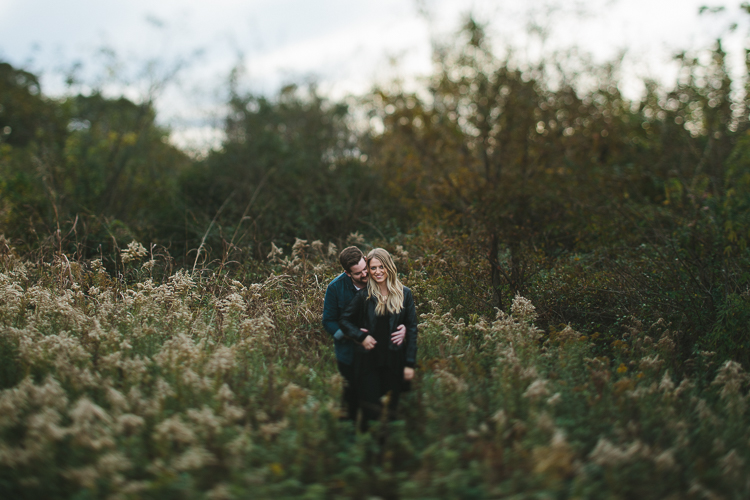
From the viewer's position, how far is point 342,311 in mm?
4250

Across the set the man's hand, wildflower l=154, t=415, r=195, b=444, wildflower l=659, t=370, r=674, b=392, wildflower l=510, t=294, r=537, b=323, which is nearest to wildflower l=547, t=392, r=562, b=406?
wildflower l=659, t=370, r=674, b=392

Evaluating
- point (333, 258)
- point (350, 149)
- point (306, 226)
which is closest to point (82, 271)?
point (333, 258)

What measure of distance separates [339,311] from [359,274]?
0.35 meters

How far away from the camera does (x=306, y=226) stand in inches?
417

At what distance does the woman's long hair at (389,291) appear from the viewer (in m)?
4.07

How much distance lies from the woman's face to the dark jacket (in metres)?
0.16

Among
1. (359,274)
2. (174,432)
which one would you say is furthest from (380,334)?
(174,432)

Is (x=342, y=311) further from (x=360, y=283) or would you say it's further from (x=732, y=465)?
(x=732, y=465)

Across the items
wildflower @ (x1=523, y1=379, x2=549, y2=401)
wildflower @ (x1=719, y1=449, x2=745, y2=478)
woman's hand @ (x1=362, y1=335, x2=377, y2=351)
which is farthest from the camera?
woman's hand @ (x1=362, y1=335, x2=377, y2=351)

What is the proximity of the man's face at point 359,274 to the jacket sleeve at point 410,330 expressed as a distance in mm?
360

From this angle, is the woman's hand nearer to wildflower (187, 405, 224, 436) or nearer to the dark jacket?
the dark jacket

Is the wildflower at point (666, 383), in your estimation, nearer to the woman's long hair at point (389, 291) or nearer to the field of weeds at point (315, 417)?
the field of weeds at point (315, 417)

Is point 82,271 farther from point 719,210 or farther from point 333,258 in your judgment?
point 719,210

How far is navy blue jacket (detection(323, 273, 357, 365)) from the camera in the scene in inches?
162
